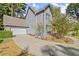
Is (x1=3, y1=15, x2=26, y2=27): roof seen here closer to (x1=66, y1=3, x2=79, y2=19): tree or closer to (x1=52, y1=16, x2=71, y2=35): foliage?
(x1=52, y1=16, x2=71, y2=35): foliage

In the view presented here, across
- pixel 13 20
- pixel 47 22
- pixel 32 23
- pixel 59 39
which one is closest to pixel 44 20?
pixel 47 22

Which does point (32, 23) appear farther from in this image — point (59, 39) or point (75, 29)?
point (75, 29)

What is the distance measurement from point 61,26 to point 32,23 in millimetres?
445

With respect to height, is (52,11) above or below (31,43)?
above

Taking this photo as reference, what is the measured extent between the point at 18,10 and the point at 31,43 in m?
0.55

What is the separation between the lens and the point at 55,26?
→ 12.5ft

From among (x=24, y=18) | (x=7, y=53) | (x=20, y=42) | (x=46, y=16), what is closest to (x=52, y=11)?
(x=46, y=16)

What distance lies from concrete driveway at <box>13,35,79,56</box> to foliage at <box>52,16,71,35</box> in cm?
20

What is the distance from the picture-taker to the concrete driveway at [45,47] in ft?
12.4

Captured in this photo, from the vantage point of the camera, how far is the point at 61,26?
3.81 meters

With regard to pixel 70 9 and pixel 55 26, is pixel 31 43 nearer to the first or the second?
pixel 55 26

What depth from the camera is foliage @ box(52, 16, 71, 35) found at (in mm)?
3797

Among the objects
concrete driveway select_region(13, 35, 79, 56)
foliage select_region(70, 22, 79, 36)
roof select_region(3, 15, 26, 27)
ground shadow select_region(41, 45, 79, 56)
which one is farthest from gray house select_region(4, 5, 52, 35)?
foliage select_region(70, 22, 79, 36)

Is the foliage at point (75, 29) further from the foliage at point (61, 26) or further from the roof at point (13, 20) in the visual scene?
the roof at point (13, 20)
